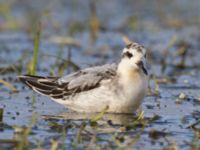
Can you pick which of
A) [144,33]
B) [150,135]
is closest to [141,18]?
[144,33]

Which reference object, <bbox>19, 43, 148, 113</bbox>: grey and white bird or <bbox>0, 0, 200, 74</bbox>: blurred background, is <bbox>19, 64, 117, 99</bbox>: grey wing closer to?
<bbox>19, 43, 148, 113</bbox>: grey and white bird

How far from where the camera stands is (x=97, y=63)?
1475 centimetres

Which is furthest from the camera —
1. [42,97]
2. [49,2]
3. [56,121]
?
[49,2]

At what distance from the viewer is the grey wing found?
10.1m

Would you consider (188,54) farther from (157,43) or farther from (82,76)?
(82,76)

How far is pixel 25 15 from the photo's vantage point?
20.1m

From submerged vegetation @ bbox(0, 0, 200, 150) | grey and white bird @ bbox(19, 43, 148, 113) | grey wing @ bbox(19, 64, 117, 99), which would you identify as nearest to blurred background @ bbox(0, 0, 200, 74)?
submerged vegetation @ bbox(0, 0, 200, 150)

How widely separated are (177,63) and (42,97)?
4.15 m

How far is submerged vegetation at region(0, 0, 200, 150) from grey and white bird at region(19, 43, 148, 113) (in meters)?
0.16

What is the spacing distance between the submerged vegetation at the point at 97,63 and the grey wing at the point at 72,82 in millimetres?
272

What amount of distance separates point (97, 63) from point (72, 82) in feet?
14.6

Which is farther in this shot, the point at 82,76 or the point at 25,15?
the point at 25,15

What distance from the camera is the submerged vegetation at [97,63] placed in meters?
8.52

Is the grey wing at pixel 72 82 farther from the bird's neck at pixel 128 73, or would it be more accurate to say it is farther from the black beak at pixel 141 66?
the black beak at pixel 141 66
